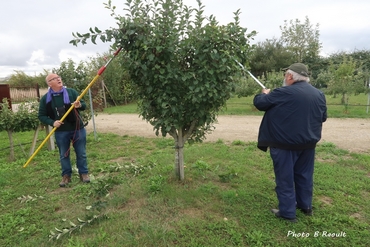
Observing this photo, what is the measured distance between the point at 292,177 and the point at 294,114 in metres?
0.81

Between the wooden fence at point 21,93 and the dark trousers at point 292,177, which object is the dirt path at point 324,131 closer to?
the dark trousers at point 292,177

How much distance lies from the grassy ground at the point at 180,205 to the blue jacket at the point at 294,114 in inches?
42.1

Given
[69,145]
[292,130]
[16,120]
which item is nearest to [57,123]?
[69,145]

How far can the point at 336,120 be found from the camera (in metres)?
11.1

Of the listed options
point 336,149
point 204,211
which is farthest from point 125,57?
point 336,149

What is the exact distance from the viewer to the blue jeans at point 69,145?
4.59 metres

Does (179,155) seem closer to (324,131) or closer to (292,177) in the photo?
(292,177)

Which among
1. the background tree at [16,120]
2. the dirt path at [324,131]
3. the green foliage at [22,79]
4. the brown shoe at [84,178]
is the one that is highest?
the green foliage at [22,79]

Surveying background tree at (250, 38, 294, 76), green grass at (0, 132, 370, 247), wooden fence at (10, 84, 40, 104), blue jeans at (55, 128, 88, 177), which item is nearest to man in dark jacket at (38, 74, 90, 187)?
blue jeans at (55, 128, 88, 177)

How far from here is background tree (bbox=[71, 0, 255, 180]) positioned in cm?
345

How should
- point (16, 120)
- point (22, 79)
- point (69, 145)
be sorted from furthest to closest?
point (22, 79) → point (16, 120) → point (69, 145)

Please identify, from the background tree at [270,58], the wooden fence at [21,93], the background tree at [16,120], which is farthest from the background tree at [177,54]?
the background tree at [270,58]

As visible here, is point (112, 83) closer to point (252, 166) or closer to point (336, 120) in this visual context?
point (336, 120)

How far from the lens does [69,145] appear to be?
15.4 feet
